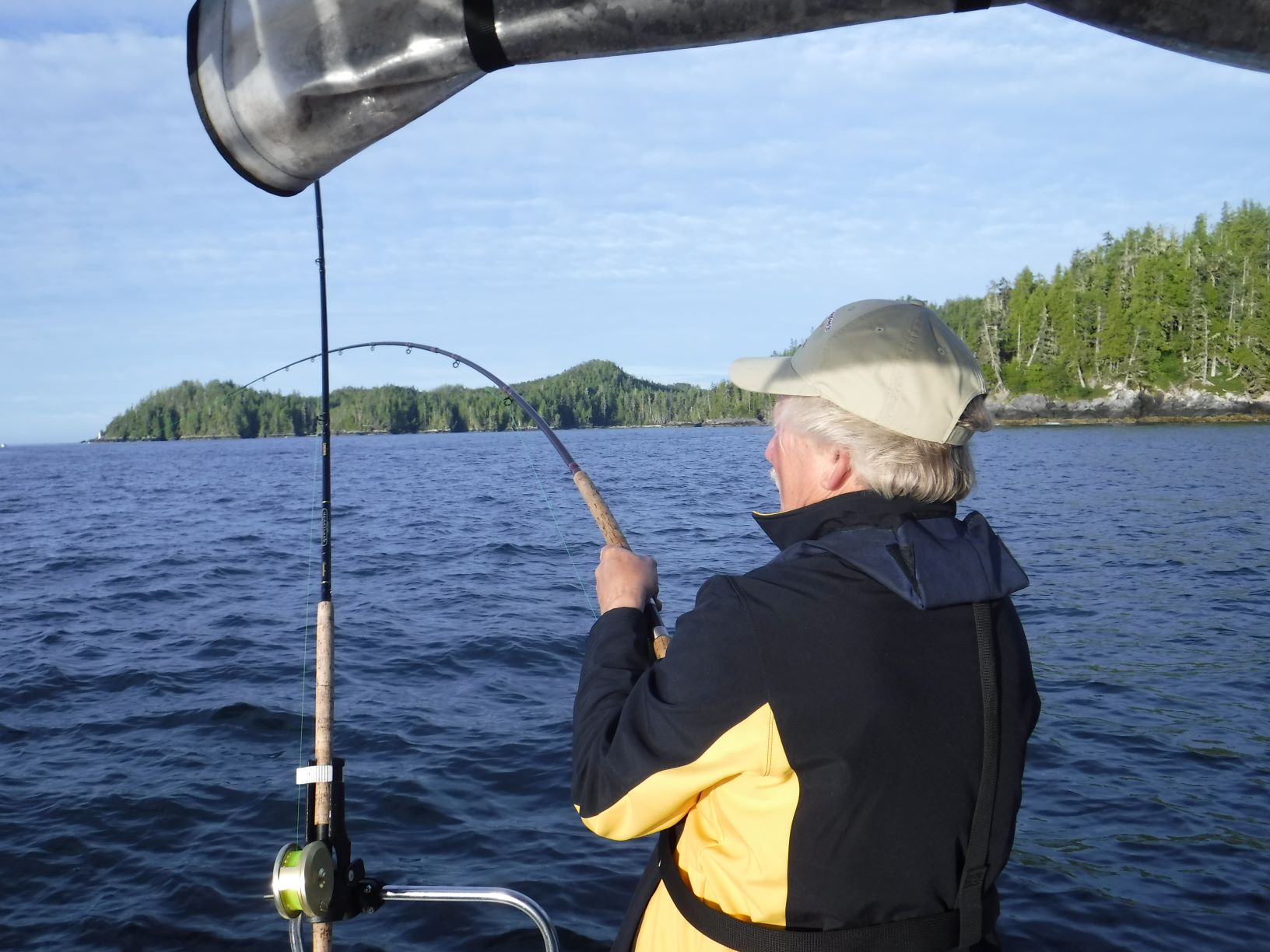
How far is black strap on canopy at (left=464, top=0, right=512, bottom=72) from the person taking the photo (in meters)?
1.41

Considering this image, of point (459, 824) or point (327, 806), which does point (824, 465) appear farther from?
point (459, 824)

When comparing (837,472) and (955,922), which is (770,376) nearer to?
(837,472)

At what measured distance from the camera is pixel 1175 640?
492 inches

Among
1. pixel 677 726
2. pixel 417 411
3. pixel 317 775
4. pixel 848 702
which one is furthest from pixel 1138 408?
pixel 417 411

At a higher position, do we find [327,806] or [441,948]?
[327,806]

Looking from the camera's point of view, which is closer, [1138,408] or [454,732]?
[454,732]

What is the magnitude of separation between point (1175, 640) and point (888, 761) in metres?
12.5

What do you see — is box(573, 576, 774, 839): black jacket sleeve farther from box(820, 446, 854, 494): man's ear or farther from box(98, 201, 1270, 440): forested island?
box(98, 201, 1270, 440): forested island

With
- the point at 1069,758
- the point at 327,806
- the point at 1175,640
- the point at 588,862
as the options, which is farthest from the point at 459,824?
the point at 1175,640

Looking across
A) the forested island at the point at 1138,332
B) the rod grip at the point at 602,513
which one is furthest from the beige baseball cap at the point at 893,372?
the forested island at the point at 1138,332

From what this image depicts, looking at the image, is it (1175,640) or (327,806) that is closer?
(327,806)

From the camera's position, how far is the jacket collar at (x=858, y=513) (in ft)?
6.63

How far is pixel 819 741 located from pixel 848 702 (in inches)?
3.5

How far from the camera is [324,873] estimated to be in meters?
3.00
